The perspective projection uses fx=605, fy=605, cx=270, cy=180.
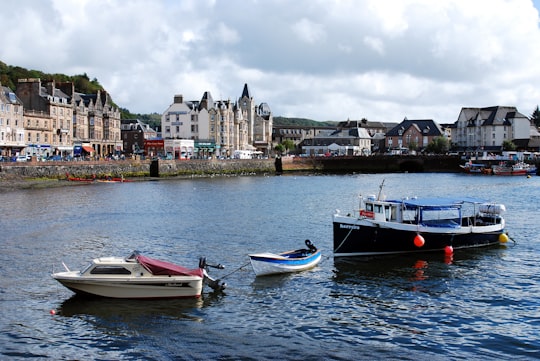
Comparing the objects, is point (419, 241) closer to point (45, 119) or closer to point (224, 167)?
point (45, 119)

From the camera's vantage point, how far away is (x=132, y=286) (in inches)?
1086

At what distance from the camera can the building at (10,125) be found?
103m

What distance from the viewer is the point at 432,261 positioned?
36.2 m

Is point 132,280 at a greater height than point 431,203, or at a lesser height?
lesser

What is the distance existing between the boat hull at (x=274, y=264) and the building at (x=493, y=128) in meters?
150

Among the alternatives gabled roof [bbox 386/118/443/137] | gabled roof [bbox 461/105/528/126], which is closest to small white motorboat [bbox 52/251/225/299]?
gabled roof [bbox 461/105/528/126]

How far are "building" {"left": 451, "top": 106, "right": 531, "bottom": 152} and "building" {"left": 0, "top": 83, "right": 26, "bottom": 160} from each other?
4860 inches

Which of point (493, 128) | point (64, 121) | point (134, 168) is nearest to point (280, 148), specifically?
point (493, 128)

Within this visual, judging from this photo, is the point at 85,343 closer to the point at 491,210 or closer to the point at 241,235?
the point at 241,235

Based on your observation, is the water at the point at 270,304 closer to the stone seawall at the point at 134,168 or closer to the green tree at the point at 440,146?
the stone seawall at the point at 134,168

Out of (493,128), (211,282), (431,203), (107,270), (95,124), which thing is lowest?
(211,282)

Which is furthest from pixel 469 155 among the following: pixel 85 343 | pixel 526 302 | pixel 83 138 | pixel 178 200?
pixel 85 343

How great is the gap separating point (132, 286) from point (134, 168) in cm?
9120

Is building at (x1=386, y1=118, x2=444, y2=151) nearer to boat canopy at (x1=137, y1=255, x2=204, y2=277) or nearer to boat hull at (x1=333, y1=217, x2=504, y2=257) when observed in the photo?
boat hull at (x1=333, y1=217, x2=504, y2=257)
